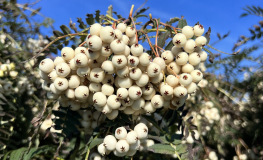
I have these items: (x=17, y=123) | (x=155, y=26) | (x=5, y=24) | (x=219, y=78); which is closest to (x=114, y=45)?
(x=155, y=26)

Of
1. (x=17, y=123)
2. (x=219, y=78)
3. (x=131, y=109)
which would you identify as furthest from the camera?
(x=219, y=78)

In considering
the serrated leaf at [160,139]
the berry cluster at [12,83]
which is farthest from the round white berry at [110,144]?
the berry cluster at [12,83]

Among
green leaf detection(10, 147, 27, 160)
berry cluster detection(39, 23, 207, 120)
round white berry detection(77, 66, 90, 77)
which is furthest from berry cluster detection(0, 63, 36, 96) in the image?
round white berry detection(77, 66, 90, 77)

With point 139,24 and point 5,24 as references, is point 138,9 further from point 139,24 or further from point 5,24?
point 5,24

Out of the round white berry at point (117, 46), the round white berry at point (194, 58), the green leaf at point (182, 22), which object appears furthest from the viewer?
the green leaf at point (182, 22)

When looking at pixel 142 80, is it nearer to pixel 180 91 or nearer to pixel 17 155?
pixel 180 91

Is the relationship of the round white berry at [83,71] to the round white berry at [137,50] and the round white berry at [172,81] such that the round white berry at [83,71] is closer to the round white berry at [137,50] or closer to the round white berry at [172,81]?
the round white berry at [137,50]

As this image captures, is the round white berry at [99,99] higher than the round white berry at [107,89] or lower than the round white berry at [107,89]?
lower

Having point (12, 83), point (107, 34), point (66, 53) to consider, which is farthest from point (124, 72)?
point (12, 83)

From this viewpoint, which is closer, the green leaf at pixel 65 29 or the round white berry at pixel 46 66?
the round white berry at pixel 46 66
